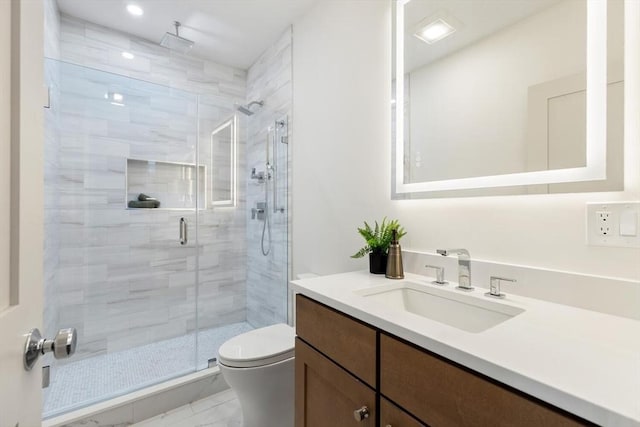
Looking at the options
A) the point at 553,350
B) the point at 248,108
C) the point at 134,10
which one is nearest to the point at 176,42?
the point at 134,10

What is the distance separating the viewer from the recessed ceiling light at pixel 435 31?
4.25 ft

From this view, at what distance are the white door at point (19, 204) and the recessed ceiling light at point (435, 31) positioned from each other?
1.36 m

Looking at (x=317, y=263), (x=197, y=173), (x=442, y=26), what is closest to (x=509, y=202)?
(x=442, y=26)

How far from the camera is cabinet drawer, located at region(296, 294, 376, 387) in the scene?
829 millimetres

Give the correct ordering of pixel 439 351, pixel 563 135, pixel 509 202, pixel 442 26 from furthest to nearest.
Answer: pixel 442 26 < pixel 509 202 < pixel 563 135 < pixel 439 351

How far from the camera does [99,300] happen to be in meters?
2.28

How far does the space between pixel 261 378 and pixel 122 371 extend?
1244 mm

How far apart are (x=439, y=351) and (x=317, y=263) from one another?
1333 millimetres

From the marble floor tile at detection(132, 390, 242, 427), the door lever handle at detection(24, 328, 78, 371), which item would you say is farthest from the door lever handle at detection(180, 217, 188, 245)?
the door lever handle at detection(24, 328, 78, 371)

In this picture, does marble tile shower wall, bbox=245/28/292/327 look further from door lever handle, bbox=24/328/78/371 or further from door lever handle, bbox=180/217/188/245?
door lever handle, bbox=24/328/78/371

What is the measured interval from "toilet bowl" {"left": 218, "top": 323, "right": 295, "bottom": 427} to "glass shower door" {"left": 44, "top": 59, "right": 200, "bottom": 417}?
0.72 metres

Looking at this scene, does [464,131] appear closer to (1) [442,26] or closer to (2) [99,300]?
(1) [442,26]

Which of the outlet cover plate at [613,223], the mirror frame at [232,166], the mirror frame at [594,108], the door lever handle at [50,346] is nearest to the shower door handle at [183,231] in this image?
the mirror frame at [232,166]

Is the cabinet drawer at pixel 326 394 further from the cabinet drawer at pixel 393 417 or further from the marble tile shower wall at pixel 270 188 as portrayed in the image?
the marble tile shower wall at pixel 270 188
